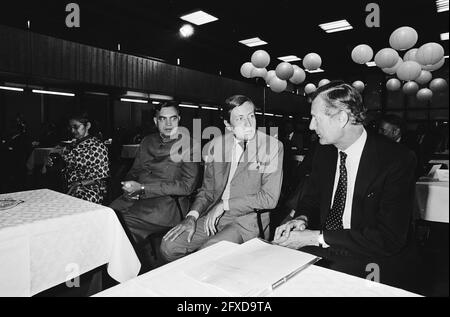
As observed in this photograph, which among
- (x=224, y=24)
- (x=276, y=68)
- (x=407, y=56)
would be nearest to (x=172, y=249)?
(x=276, y=68)

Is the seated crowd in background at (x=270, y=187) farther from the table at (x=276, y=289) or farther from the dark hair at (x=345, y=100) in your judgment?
the table at (x=276, y=289)

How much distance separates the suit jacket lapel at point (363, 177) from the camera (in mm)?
1481

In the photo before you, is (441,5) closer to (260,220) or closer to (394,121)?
(394,121)

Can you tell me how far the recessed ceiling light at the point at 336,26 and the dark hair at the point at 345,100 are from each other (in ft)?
21.6

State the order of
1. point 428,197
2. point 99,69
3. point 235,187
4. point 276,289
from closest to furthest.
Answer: point 276,289 → point 235,187 → point 428,197 → point 99,69

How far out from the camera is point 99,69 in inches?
302

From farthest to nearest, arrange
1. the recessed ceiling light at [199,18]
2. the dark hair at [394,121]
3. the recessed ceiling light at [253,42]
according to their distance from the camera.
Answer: the recessed ceiling light at [253,42]
the recessed ceiling light at [199,18]
the dark hair at [394,121]

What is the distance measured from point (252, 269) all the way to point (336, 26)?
7.94 metres

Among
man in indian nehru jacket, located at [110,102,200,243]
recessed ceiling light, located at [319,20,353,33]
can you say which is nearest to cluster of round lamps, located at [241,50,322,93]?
recessed ceiling light, located at [319,20,353,33]

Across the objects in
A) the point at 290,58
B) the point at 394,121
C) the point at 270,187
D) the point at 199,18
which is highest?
the point at 290,58

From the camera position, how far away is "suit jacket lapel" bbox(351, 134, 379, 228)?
148cm

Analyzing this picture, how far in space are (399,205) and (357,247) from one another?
28 cm

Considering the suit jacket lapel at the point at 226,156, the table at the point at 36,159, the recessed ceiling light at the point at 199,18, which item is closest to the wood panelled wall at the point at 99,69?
the table at the point at 36,159

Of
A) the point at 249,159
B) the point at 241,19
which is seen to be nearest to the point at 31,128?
the point at 241,19
